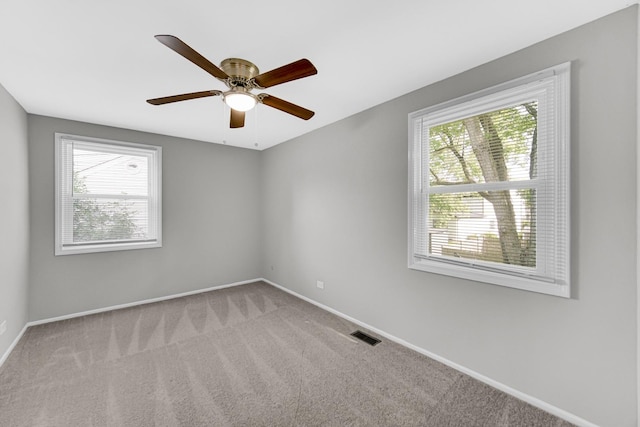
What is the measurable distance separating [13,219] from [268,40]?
9.98 ft

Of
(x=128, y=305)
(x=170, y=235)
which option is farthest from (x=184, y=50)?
(x=128, y=305)

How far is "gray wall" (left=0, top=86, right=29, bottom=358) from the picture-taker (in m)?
2.46

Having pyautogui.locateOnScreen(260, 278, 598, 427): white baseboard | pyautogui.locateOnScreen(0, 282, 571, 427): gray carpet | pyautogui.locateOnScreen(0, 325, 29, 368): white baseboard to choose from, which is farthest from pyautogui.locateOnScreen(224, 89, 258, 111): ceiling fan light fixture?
pyautogui.locateOnScreen(0, 325, 29, 368): white baseboard

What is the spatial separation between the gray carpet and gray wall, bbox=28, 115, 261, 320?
1.67 feet

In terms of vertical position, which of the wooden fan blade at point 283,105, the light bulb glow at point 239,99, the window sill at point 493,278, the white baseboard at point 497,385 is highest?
the wooden fan blade at point 283,105

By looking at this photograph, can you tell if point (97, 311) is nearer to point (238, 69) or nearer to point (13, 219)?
point (13, 219)

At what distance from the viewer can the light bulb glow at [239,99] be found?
1.89 m

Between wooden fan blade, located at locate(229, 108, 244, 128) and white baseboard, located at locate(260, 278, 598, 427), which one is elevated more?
wooden fan blade, located at locate(229, 108, 244, 128)

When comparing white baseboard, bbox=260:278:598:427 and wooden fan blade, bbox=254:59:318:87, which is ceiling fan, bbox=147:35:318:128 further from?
white baseboard, bbox=260:278:598:427

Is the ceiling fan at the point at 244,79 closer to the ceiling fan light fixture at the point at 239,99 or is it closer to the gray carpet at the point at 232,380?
the ceiling fan light fixture at the point at 239,99

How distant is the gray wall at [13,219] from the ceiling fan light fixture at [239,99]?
2.25 m

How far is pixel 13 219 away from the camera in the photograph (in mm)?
2664

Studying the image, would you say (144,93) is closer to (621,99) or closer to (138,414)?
(138,414)

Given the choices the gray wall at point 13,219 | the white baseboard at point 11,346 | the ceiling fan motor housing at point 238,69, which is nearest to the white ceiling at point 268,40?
the ceiling fan motor housing at point 238,69
